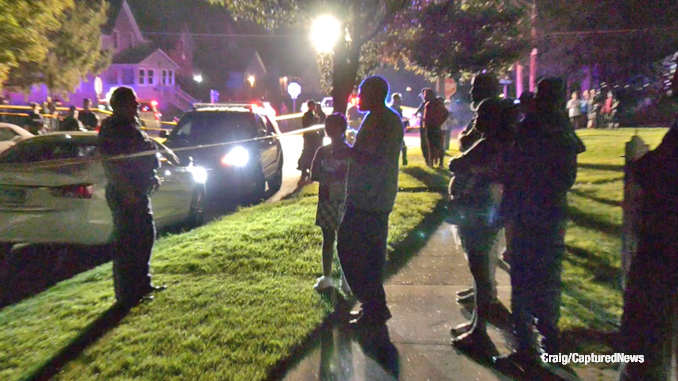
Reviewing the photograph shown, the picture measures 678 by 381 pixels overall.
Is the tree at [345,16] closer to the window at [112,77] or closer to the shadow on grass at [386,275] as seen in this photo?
the shadow on grass at [386,275]

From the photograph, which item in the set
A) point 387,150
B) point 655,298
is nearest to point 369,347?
point 387,150

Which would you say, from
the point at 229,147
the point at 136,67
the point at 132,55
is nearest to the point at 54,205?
the point at 229,147

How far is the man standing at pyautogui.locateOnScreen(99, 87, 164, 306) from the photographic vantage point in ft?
16.8

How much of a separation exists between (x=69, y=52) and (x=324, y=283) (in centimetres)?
1933

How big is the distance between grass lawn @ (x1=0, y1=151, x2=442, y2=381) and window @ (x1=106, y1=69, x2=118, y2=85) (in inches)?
1777

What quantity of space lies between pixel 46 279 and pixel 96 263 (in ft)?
2.55

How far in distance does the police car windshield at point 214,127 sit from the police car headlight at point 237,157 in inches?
15.8

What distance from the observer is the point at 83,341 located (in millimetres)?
4434

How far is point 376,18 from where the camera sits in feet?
47.7

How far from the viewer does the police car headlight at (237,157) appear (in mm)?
10859

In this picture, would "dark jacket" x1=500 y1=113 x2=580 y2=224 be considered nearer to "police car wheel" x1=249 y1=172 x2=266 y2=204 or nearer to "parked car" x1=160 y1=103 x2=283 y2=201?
"parked car" x1=160 y1=103 x2=283 y2=201

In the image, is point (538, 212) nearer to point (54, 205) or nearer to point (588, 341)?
point (588, 341)

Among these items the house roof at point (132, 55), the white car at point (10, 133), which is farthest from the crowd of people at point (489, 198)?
the house roof at point (132, 55)

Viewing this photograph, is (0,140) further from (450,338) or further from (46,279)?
(450,338)
